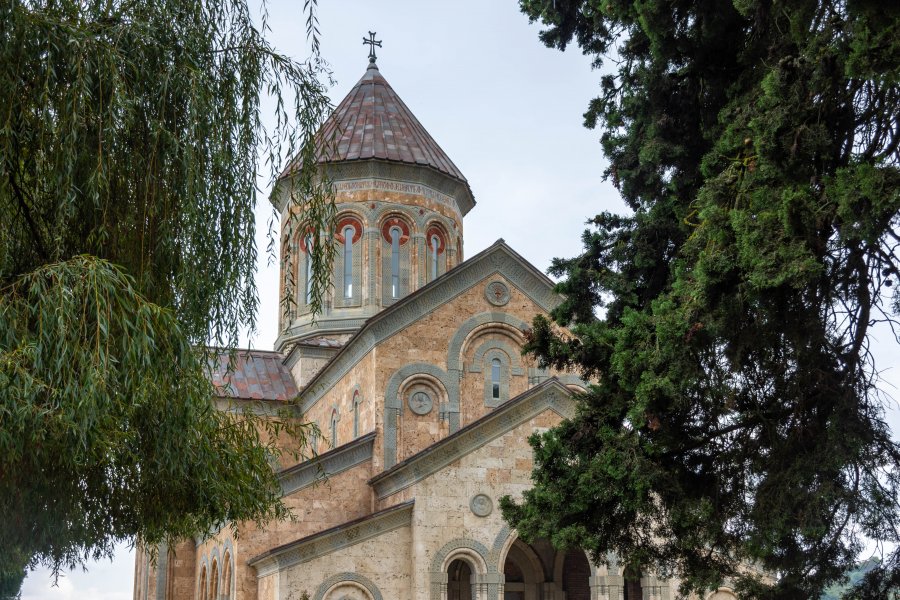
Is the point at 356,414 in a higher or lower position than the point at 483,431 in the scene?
higher

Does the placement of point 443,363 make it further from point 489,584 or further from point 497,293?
point 489,584

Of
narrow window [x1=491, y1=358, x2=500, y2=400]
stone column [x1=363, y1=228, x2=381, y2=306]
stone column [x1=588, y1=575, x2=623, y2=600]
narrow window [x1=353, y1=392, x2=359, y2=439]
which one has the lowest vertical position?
stone column [x1=588, y1=575, x2=623, y2=600]

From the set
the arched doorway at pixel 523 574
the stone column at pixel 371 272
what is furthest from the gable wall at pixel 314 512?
the stone column at pixel 371 272

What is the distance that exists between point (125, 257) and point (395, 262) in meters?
15.6

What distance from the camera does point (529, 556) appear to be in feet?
63.7

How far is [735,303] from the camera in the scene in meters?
8.29

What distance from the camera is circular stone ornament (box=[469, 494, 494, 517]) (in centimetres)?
1664

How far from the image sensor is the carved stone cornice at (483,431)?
660 inches

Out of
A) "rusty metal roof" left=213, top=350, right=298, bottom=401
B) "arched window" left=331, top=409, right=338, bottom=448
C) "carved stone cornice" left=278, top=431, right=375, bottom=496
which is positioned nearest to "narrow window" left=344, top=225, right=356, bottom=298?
"rusty metal roof" left=213, top=350, right=298, bottom=401

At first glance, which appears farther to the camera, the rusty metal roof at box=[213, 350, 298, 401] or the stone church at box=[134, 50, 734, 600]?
the rusty metal roof at box=[213, 350, 298, 401]

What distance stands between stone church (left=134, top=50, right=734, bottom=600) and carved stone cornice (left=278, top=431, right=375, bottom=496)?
0.10 ft

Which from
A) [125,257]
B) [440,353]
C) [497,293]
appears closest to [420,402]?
[440,353]

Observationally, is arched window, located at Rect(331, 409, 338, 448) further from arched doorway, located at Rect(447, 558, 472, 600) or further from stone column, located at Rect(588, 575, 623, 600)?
stone column, located at Rect(588, 575, 623, 600)

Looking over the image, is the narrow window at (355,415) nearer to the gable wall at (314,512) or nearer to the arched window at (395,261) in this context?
the gable wall at (314,512)
